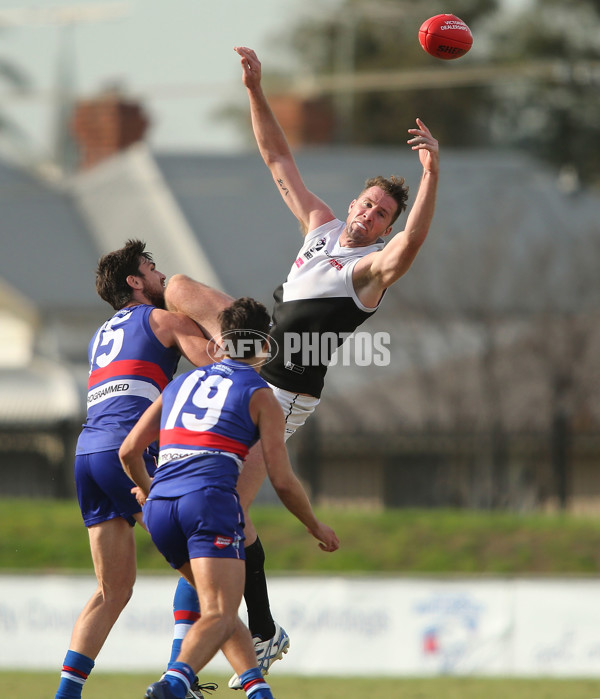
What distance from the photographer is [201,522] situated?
652 centimetres

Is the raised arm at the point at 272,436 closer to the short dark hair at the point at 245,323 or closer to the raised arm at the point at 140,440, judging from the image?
the short dark hair at the point at 245,323

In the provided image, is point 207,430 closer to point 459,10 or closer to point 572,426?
point 572,426

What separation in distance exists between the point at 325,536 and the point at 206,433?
94 cm

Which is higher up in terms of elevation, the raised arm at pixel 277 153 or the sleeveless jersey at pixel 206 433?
the raised arm at pixel 277 153

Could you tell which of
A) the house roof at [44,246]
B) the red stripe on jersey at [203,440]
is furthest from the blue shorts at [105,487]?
the house roof at [44,246]

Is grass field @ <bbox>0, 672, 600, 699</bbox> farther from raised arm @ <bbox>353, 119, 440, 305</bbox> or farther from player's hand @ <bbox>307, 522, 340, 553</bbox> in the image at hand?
raised arm @ <bbox>353, 119, 440, 305</bbox>

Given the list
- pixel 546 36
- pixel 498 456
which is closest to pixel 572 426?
pixel 498 456

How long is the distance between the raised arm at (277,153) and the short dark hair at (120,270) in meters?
1.13

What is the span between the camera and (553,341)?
26.4 m

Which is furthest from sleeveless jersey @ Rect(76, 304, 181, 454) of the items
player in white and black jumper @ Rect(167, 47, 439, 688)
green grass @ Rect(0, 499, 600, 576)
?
green grass @ Rect(0, 499, 600, 576)

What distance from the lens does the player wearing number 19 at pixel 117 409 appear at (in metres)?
7.37

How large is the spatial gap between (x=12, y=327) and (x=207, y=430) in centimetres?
2342

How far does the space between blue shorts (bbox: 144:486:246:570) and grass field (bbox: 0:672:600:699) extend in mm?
4605

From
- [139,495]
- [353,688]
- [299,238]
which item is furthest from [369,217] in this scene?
[299,238]
